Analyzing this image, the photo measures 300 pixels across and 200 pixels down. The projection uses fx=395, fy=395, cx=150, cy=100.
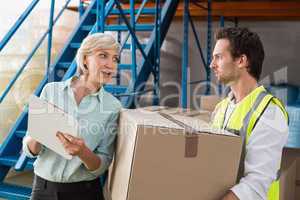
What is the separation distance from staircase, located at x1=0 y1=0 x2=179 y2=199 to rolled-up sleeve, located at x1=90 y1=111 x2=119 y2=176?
1.53 meters

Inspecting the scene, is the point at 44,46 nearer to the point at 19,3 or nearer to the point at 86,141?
the point at 19,3

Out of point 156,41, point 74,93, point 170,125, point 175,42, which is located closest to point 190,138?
point 170,125

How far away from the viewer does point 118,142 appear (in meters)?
1.59

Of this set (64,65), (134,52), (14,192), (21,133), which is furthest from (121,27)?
(14,192)

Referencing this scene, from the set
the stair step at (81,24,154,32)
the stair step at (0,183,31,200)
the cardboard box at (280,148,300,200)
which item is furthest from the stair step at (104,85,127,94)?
the cardboard box at (280,148,300,200)

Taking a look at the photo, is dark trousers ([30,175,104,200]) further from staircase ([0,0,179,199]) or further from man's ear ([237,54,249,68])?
staircase ([0,0,179,199])

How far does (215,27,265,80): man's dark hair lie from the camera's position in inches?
56.7

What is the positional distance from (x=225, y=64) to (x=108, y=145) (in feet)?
1.91

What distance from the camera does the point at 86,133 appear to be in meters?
1.62

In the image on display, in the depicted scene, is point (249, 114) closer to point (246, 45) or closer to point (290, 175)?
point (246, 45)

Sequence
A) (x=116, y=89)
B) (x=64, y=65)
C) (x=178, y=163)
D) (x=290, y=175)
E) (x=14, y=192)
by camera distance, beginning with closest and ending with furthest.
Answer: (x=178, y=163) < (x=290, y=175) < (x=14, y=192) < (x=116, y=89) < (x=64, y=65)

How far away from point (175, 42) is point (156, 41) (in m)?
2.38

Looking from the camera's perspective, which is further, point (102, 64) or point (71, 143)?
point (102, 64)

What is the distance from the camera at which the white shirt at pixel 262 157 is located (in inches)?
50.6
